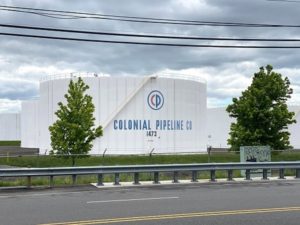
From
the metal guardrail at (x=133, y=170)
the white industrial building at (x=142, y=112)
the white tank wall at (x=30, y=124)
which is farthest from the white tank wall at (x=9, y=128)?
the metal guardrail at (x=133, y=170)

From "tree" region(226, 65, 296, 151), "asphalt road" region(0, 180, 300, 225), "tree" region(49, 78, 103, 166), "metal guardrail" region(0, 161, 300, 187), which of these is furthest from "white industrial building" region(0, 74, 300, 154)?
"asphalt road" region(0, 180, 300, 225)

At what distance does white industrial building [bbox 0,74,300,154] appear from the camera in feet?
181

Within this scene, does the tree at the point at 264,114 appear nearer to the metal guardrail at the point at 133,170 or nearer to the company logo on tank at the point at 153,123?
the metal guardrail at the point at 133,170

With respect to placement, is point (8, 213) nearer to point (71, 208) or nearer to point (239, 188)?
point (71, 208)

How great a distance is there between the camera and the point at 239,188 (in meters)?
16.6

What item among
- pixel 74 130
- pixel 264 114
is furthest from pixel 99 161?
pixel 264 114

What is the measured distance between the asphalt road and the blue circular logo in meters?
39.4

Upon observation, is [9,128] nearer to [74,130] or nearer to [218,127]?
[218,127]

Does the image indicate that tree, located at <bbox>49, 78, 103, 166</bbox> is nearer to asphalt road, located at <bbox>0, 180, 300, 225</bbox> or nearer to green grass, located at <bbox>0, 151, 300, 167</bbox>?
green grass, located at <bbox>0, 151, 300, 167</bbox>

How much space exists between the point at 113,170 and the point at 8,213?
271 inches

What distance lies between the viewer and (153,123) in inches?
2213

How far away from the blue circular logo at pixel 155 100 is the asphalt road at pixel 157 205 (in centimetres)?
3938

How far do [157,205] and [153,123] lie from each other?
44.1 metres

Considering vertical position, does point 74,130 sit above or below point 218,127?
below
